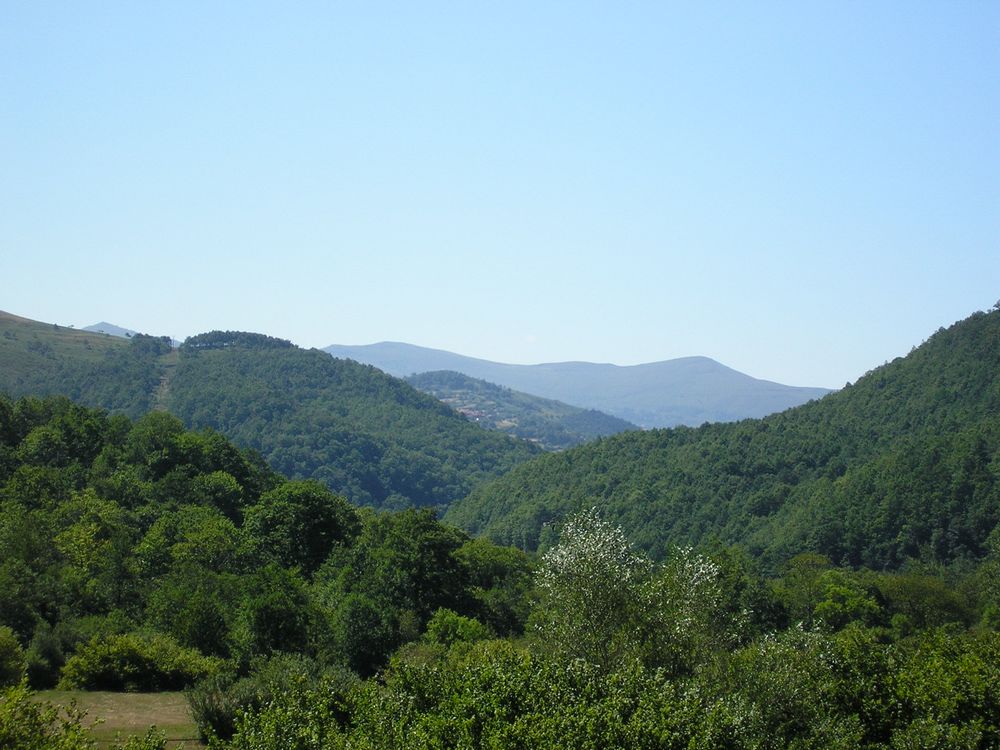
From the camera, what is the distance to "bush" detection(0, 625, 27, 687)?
29439 mm

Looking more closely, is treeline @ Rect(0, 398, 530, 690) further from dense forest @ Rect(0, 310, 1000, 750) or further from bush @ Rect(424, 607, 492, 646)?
bush @ Rect(424, 607, 492, 646)

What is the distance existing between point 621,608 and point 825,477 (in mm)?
101010

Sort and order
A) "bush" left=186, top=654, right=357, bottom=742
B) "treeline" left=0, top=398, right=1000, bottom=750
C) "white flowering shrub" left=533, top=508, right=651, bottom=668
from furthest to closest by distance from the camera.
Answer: "white flowering shrub" left=533, top=508, right=651, bottom=668 < "bush" left=186, top=654, right=357, bottom=742 < "treeline" left=0, top=398, right=1000, bottom=750

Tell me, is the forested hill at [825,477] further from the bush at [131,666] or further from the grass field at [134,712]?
the grass field at [134,712]

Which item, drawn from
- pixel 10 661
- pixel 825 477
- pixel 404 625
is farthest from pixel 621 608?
pixel 825 477

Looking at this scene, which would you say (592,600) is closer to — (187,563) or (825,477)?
(187,563)

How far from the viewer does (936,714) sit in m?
26.6

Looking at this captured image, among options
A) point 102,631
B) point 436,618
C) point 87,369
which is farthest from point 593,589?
point 87,369

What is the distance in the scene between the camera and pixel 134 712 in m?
30.6

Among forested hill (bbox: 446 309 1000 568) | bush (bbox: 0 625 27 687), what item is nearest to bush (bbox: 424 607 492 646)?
bush (bbox: 0 625 27 687)

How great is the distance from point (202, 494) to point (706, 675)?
48.9 metres

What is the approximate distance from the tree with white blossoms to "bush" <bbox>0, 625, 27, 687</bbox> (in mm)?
18549

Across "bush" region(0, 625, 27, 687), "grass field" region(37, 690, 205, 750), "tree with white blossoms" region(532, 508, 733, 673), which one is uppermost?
"tree with white blossoms" region(532, 508, 733, 673)

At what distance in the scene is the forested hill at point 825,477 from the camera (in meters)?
99.2
